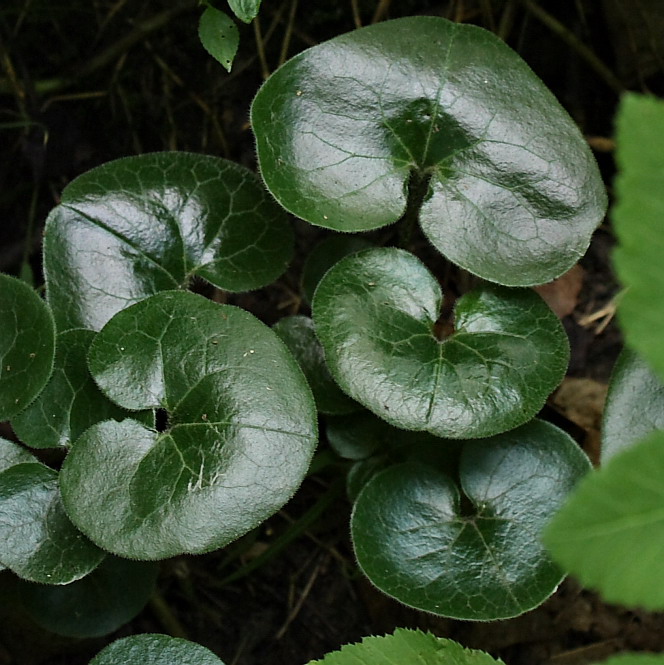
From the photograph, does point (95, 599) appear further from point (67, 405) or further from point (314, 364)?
point (314, 364)

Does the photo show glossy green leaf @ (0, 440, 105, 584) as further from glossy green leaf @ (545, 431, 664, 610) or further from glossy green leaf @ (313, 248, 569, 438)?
glossy green leaf @ (545, 431, 664, 610)

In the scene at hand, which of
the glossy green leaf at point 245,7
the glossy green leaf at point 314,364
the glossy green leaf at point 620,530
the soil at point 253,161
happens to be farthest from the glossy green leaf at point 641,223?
the soil at point 253,161

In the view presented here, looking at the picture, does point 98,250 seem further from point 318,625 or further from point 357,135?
point 318,625

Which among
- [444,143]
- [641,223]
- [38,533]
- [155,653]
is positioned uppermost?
[641,223]

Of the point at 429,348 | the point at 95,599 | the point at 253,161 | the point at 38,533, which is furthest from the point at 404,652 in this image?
the point at 253,161

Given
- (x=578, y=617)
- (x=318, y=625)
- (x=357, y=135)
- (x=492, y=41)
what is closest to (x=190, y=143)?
(x=357, y=135)
